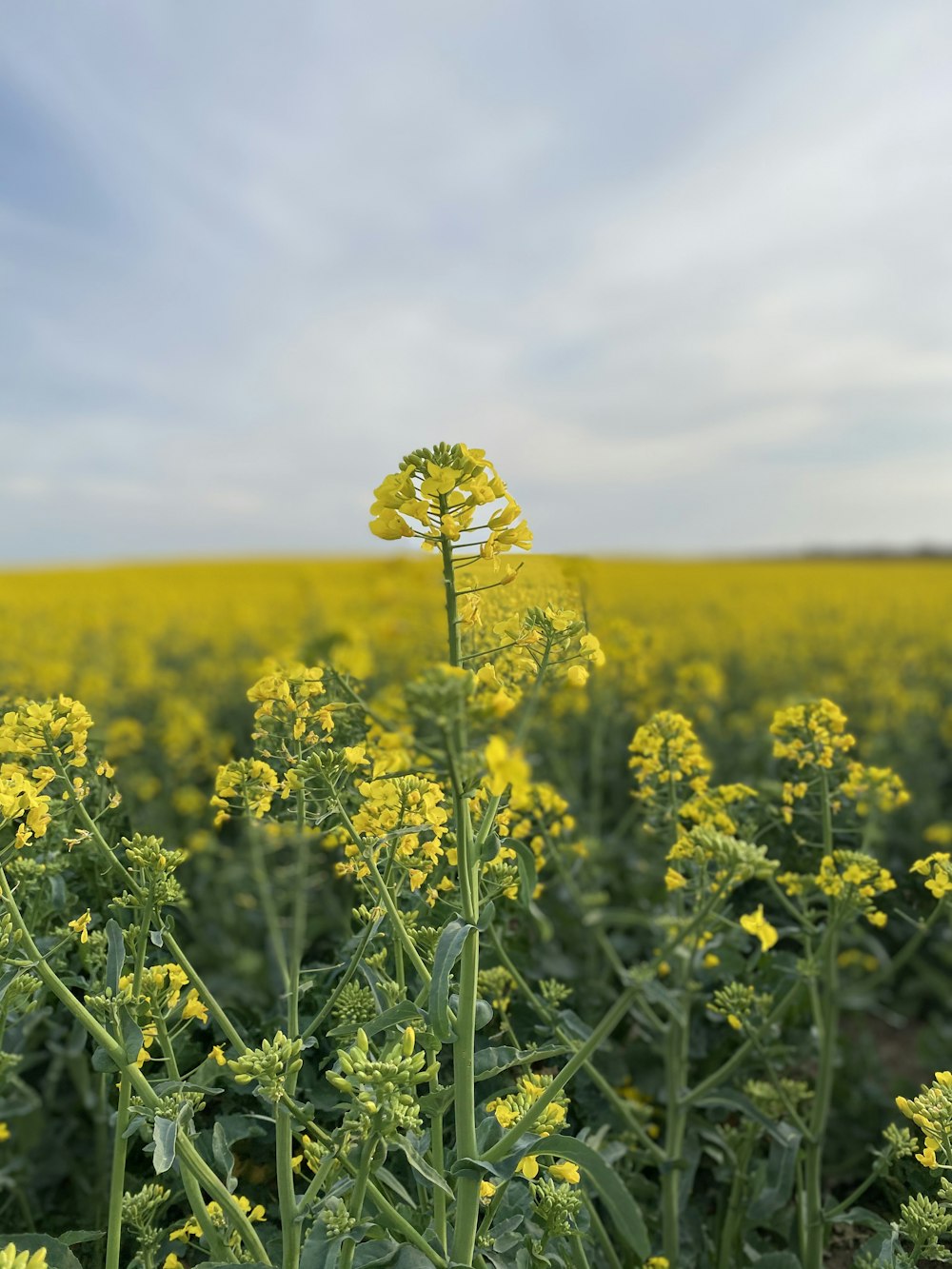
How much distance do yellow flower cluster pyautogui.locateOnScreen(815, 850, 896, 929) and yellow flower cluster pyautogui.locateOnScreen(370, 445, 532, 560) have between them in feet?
4.35

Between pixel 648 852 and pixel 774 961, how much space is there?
8.31 feet

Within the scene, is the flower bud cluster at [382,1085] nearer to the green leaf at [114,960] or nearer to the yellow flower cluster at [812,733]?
the green leaf at [114,960]

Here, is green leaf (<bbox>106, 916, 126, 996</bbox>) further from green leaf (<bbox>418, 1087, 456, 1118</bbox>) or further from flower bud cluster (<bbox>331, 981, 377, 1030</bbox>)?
green leaf (<bbox>418, 1087, 456, 1118</bbox>)

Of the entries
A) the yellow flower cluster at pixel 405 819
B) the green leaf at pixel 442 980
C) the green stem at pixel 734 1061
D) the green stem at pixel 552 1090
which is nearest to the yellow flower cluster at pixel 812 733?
the green stem at pixel 734 1061

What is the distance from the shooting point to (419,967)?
5.28ft

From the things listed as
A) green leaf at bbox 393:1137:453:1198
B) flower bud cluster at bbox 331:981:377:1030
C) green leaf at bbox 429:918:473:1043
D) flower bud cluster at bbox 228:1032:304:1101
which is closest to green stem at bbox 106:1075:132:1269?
flower bud cluster at bbox 228:1032:304:1101

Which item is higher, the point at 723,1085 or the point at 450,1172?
the point at 450,1172

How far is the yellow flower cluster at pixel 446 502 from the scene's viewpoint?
1485 millimetres

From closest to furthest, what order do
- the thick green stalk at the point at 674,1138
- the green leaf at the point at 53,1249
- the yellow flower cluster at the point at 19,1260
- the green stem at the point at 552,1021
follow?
the yellow flower cluster at the point at 19,1260 < the green leaf at the point at 53,1249 < the green stem at the point at 552,1021 < the thick green stalk at the point at 674,1138

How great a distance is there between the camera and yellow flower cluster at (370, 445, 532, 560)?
1.49 meters

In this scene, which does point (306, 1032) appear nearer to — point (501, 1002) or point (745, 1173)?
point (501, 1002)

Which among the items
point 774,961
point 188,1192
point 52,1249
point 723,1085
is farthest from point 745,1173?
point 52,1249

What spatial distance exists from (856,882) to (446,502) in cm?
150

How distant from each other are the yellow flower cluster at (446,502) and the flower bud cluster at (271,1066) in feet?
2.90
